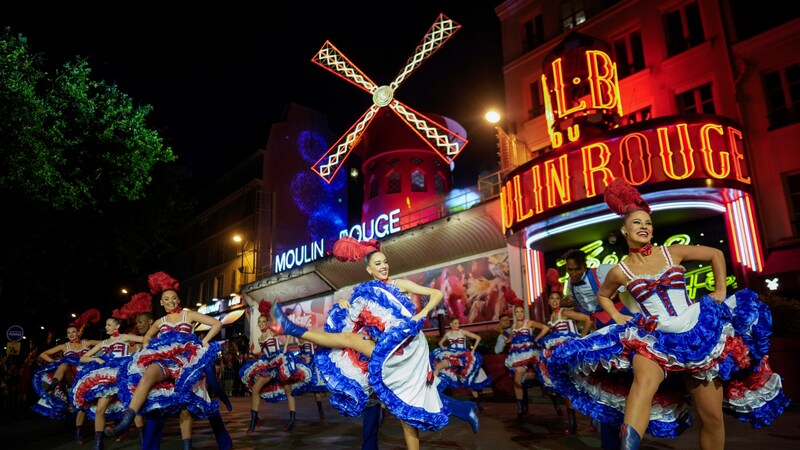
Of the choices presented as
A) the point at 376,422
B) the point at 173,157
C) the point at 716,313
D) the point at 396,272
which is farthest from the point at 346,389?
the point at 396,272

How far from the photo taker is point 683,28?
628 inches

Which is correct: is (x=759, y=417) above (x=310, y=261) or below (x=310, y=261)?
below

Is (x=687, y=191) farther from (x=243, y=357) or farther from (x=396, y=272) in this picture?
(x=243, y=357)

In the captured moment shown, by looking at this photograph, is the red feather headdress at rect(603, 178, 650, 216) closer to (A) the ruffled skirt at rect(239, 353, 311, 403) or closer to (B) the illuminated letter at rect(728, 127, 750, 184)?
(A) the ruffled skirt at rect(239, 353, 311, 403)

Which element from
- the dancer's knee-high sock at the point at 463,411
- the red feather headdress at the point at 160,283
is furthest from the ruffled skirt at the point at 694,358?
the red feather headdress at the point at 160,283

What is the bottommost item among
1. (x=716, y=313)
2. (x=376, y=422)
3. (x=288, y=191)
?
(x=376, y=422)

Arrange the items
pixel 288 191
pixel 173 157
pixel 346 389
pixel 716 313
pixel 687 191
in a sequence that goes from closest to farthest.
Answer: pixel 716 313, pixel 346 389, pixel 687 191, pixel 173 157, pixel 288 191

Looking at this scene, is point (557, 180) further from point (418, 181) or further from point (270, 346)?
point (418, 181)

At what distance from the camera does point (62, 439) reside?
9875 millimetres

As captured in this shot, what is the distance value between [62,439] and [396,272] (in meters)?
15.7

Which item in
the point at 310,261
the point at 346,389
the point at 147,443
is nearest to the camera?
the point at 346,389

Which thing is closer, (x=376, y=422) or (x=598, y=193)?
(x=376, y=422)

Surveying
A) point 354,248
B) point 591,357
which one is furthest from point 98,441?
point 591,357

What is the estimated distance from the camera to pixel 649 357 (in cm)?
365
